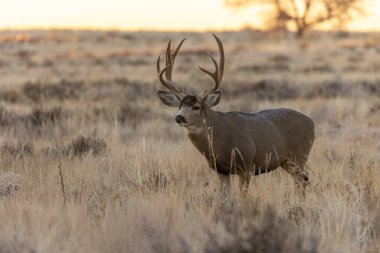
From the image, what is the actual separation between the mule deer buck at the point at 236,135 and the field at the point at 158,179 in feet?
0.79

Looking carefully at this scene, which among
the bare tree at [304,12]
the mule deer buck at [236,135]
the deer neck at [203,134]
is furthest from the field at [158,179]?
the bare tree at [304,12]

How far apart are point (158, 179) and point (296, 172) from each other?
1478mm

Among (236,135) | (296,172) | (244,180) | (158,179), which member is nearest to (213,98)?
(236,135)

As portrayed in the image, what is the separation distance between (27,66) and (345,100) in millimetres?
16031

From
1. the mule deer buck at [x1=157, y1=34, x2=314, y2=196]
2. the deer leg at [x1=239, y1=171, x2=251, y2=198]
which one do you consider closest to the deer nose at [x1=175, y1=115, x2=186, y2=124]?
the mule deer buck at [x1=157, y1=34, x2=314, y2=196]

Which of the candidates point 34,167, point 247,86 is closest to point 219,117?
point 34,167

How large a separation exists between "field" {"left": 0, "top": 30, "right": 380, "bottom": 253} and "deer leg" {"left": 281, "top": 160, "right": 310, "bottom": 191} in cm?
11

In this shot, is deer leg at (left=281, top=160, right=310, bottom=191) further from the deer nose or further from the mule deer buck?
the deer nose

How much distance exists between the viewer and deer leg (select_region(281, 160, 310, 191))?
798 centimetres

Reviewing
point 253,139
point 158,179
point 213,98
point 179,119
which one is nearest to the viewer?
point 179,119

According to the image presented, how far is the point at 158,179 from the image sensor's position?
8.12 m

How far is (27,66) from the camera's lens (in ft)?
98.3

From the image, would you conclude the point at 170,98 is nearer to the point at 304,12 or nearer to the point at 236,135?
the point at 236,135

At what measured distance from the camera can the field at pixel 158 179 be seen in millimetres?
5102
